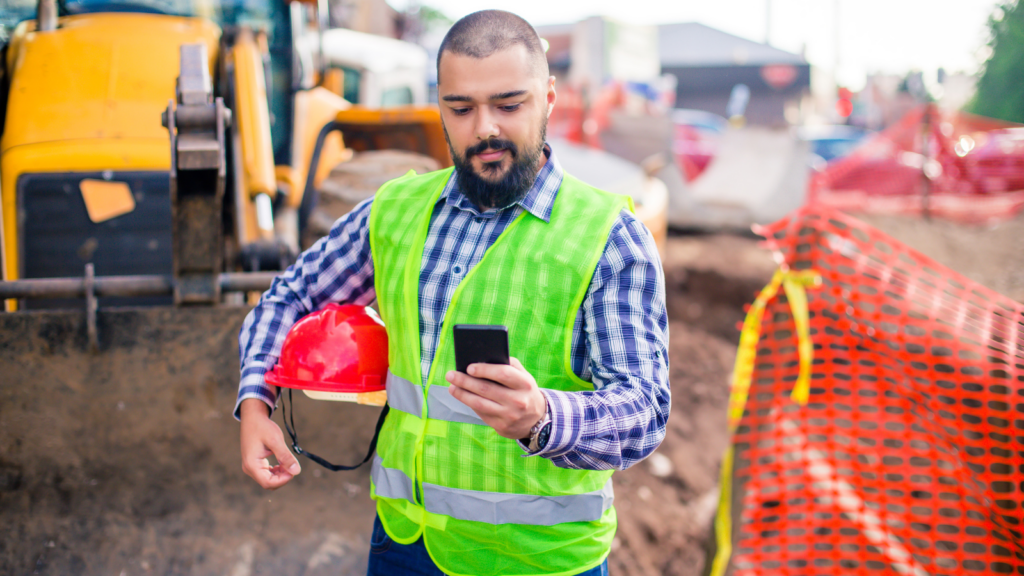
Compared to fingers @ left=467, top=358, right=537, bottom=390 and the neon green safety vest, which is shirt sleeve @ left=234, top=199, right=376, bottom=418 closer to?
the neon green safety vest

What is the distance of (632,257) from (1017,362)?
2570 mm

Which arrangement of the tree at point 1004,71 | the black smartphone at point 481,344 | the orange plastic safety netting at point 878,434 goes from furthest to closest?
the tree at point 1004,71 < the orange plastic safety netting at point 878,434 < the black smartphone at point 481,344

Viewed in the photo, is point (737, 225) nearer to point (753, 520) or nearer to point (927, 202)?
point (927, 202)

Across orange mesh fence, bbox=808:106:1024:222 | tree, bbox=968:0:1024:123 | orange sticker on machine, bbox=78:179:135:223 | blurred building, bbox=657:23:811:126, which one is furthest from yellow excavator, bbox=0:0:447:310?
blurred building, bbox=657:23:811:126

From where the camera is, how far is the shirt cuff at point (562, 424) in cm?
121

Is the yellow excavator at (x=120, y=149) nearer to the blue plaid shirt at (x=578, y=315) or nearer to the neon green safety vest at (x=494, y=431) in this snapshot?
the blue plaid shirt at (x=578, y=315)

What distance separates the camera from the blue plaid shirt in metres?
1.25

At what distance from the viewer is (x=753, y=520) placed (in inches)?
138

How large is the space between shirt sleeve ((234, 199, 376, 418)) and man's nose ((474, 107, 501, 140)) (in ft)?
1.40

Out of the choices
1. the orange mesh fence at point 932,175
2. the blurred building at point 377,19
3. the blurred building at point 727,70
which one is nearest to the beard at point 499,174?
the orange mesh fence at point 932,175

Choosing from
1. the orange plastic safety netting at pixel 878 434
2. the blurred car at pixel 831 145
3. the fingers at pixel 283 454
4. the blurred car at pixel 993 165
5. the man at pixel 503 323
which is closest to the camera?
the man at pixel 503 323

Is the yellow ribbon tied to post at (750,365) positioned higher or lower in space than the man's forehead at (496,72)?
lower

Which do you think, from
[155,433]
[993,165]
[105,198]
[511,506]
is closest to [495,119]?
[511,506]

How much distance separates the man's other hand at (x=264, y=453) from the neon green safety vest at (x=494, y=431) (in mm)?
228
